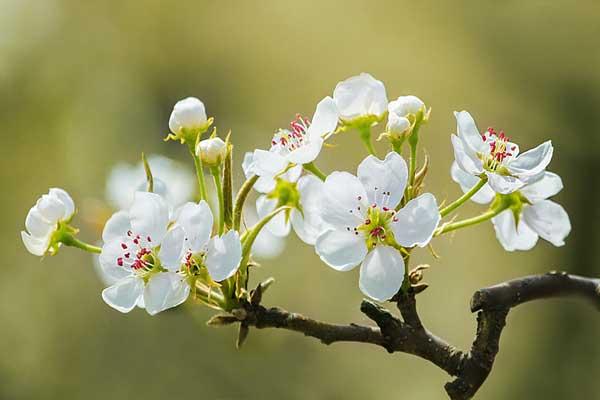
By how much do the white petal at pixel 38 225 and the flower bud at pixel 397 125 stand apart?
0.21 metres

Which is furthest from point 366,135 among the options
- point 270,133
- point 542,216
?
point 270,133

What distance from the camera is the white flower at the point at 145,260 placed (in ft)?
1.39

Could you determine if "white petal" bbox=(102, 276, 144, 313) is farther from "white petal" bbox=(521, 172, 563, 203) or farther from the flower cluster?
"white petal" bbox=(521, 172, 563, 203)

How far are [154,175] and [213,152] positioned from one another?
0.16 meters

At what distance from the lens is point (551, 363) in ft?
6.49

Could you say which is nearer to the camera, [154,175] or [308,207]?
[308,207]

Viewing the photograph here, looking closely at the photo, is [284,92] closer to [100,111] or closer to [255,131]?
[255,131]

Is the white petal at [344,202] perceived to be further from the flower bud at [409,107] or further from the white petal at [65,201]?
the white petal at [65,201]

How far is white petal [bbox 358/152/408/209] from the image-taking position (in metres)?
0.41

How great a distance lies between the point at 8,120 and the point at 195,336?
724 mm

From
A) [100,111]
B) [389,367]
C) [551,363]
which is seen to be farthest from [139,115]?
[551,363]

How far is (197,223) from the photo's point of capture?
0.43 metres

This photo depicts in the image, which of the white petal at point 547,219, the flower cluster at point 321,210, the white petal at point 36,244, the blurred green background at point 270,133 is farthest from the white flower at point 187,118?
the blurred green background at point 270,133

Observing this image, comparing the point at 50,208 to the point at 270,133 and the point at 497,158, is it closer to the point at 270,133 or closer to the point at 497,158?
the point at 497,158
